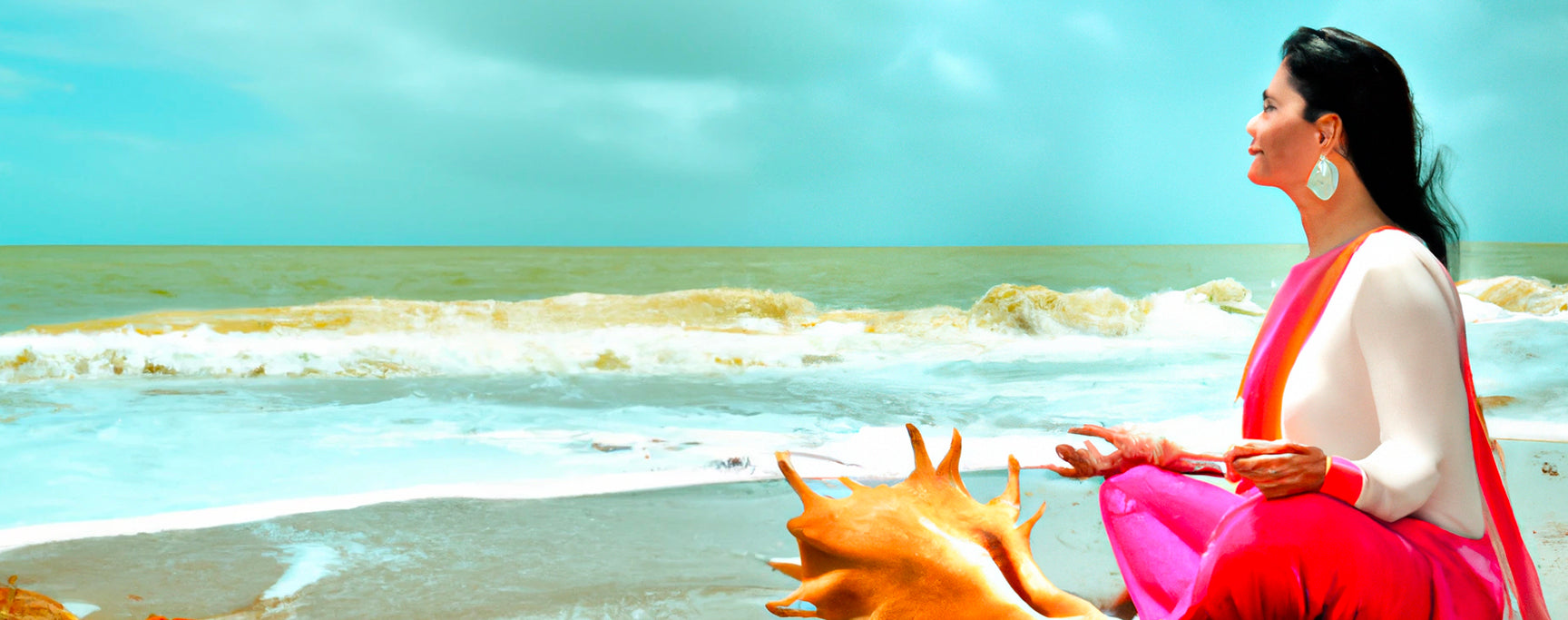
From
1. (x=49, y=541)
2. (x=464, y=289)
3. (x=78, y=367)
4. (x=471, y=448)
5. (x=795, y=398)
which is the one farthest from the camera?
(x=464, y=289)

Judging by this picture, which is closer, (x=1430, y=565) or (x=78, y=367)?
(x=1430, y=565)

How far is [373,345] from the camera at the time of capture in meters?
10.2

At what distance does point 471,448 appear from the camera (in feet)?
17.2

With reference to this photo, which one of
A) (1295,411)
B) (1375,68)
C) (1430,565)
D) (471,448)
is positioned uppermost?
(1375,68)

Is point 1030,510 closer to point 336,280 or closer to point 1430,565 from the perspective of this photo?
Result: point 1430,565

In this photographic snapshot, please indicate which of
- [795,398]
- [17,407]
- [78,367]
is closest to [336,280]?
[78,367]

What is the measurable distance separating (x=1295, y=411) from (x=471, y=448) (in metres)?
4.72

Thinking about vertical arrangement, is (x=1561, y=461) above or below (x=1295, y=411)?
below

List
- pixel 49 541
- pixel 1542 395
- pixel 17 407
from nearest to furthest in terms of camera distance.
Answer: pixel 49 541, pixel 1542 395, pixel 17 407

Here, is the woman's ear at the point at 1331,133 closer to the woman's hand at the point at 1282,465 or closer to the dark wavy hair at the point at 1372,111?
the dark wavy hair at the point at 1372,111

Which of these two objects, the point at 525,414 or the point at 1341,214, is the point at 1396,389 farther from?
the point at 525,414

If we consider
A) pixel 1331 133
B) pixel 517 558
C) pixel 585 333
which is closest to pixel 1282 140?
pixel 1331 133

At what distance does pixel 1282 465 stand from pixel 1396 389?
5.9 inches

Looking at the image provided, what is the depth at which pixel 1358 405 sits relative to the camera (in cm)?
112
